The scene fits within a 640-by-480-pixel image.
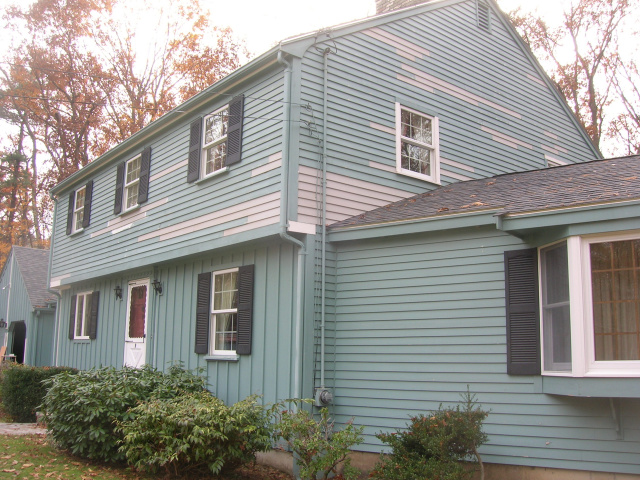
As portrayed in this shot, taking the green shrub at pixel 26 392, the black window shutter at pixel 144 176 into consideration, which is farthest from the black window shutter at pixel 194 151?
the green shrub at pixel 26 392

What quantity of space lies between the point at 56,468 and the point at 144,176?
6669mm

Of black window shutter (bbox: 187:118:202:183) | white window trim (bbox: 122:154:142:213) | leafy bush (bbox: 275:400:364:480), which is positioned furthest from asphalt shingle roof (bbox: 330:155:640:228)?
white window trim (bbox: 122:154:142:213)

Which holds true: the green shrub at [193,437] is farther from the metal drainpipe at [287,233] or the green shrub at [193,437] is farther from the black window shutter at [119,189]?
the black window shutter at [119,189]

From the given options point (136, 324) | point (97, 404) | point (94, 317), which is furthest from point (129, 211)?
point (97, 404)

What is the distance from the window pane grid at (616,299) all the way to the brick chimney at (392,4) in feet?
27.4

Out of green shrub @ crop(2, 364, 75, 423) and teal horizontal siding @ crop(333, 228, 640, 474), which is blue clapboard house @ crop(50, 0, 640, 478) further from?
green shrub @ crop(2, 364, 75, 423)

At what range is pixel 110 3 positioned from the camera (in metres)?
26.3

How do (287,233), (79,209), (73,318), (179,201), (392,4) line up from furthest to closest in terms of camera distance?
(73,318) < (79,209) < (392,4) < (179,201) < (287,233)

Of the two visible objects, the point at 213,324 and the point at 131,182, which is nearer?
the point at 213,324

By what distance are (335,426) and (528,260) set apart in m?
3.51

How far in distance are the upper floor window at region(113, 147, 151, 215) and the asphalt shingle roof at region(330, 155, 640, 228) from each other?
217 inches

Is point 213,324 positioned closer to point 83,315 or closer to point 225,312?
point 225,312

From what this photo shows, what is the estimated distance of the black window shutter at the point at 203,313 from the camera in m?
10.7

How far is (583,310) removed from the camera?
6613 millimetres
